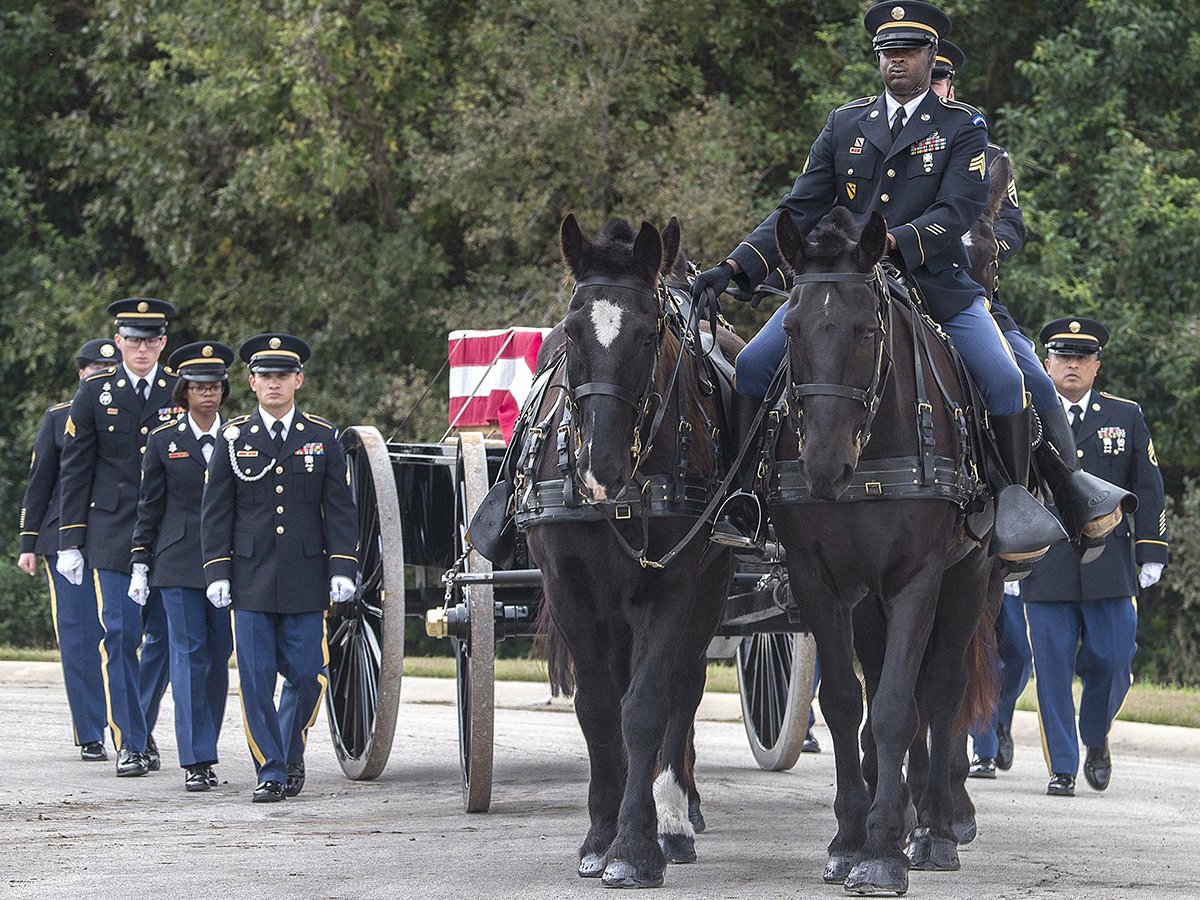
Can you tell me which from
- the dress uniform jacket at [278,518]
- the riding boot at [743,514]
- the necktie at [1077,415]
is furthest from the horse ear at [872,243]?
the necktie at [1077,415]

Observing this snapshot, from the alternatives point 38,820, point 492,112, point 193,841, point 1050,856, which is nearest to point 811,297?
point 1050,856

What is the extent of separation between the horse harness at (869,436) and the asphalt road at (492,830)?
1336mm

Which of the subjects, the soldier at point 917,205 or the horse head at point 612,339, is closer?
the horse head at point 612,339

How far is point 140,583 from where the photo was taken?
9.94m

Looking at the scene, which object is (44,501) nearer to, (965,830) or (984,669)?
(984,669)

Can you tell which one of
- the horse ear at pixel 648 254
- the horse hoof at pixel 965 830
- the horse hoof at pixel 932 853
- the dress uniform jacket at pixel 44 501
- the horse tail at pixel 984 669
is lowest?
the horse hoof at pixel 965 830

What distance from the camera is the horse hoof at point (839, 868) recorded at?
6402mm

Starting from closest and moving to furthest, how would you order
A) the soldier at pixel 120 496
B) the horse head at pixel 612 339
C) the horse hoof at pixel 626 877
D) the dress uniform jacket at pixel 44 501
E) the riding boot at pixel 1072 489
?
1. the horse head at pixel 612 339
2. the horse hoof at pixel 626 877
3. the riding boot at pixel 1072 489
4. the soldier at pixel 120 496
5. the dress uniform jacket at pixel 44 501

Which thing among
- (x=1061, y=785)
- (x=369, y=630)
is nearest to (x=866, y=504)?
(x=1061, y=785)

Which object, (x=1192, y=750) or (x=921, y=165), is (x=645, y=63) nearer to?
(x=1192, y=750)

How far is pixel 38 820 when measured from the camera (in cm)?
810

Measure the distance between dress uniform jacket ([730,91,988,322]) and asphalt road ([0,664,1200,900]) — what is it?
2.17 metres

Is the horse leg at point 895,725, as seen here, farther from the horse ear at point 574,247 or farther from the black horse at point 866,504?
the horse ear at point 574,247

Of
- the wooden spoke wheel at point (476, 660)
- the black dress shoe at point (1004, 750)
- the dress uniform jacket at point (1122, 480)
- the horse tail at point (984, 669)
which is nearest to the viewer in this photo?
the horse tail at point (984, 669)
